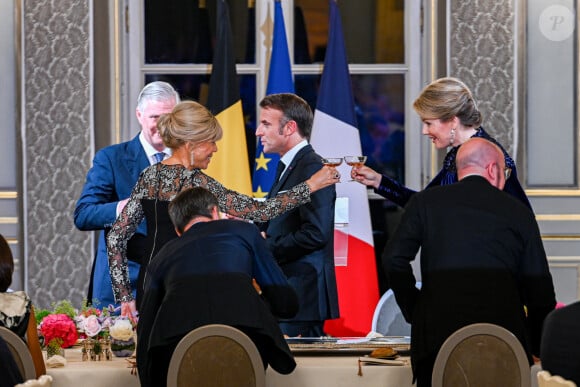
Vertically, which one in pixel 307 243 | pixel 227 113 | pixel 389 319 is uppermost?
pixel 227 113

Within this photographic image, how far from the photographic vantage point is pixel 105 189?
457cm

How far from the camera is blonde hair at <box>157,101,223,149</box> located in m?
3.91

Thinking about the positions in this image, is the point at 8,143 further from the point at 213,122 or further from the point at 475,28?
the point at 475,28

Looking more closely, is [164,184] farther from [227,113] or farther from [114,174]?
[227,113]

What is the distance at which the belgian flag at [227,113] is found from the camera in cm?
558

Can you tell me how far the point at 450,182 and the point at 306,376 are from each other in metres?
1.05

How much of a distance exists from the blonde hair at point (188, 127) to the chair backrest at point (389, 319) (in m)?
1.25

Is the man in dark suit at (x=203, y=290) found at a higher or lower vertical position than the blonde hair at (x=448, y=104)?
lower

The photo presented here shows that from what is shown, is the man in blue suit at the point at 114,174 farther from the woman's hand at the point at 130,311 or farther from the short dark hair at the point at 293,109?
the woman's hand at the point at 130,311

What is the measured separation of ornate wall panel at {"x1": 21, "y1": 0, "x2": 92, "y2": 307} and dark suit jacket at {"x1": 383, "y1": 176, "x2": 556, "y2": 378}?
9.15 feet

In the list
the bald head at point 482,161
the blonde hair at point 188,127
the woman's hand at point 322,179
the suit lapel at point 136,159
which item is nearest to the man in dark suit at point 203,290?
the blonde hair at point 188,127

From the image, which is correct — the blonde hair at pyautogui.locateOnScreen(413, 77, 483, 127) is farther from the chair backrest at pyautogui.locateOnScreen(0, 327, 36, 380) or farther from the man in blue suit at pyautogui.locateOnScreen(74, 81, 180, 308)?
the chair backrest at pyautogui.locateOnScreen(0, 327, 36, 380)

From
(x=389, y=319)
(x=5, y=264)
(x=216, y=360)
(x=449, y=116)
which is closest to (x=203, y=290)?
(x=216, y=360)

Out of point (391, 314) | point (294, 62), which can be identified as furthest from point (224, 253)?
point (294, 62)
